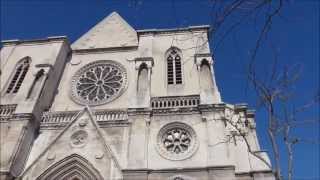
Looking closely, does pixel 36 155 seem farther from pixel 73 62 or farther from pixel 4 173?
pixel 73 62

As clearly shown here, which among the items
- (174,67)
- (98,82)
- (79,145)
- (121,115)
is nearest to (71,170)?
(79,145)

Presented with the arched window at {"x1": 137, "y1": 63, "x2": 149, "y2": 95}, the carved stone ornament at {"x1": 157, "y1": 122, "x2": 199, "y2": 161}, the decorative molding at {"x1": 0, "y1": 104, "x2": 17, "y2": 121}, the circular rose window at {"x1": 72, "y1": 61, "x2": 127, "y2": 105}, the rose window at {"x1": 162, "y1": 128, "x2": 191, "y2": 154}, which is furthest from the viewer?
the circular rose window at {"x1": 72, "y1": 61, "x2": 127, "y2": 105}

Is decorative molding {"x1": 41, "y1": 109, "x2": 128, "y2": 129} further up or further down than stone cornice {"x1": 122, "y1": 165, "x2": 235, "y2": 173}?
further up

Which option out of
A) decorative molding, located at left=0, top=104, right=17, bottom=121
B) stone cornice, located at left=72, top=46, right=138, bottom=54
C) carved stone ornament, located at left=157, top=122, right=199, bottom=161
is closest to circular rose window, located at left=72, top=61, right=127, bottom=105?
stone cornice, located at left=72, top=46, right=138, bottom=54

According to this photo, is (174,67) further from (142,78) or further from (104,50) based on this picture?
(104,50)

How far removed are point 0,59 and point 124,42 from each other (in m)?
7.68

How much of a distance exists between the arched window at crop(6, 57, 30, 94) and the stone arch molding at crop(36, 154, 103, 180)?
5.99 m

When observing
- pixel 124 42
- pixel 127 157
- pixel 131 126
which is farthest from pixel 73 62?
pixel 127 157

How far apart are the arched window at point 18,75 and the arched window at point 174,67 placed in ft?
27.9

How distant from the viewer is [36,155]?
1511 centimetres

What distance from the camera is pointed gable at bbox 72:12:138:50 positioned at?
21.1m

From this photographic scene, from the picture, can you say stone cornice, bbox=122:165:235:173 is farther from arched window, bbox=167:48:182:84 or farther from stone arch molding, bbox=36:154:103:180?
arched window, bbox=167:48:182:84

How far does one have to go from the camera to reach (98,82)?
1880 cm

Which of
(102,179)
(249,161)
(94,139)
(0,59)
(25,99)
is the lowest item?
(102,179)
